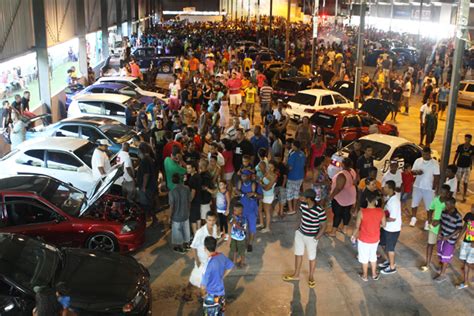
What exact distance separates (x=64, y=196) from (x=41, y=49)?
10.4 metres

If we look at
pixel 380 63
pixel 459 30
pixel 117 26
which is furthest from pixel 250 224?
pixel 117 26

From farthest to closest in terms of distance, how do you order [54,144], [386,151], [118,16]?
[118,16] → [386,151] → [54,144]

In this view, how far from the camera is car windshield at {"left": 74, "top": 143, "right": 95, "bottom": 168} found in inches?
456

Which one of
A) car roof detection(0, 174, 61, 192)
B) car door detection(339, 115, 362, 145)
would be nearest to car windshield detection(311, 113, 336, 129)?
car door detection(339, 115, 362, 145)

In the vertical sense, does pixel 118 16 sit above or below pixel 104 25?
above

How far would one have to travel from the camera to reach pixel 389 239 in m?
8.68

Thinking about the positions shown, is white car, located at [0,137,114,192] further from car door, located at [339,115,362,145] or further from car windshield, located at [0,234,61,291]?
car door, located at [339,115,362,145]

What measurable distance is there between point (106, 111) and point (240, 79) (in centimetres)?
549

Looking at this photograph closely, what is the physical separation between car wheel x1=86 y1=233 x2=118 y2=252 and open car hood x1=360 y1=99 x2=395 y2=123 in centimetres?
1132

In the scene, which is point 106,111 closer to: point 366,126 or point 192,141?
point 192,141

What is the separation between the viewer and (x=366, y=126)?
15.9 metres

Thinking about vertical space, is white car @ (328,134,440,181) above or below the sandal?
above

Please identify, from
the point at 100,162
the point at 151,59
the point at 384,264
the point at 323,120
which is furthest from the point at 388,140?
the point at 151,59

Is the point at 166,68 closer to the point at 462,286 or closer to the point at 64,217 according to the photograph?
the point at 64,217
